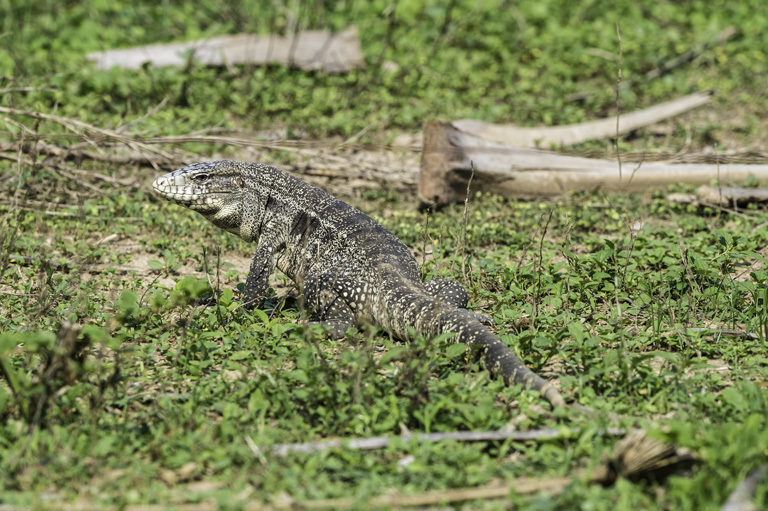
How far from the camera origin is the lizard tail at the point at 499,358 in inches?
178

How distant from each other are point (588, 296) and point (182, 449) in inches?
130

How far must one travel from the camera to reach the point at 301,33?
1239 cm

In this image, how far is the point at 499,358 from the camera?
483 centimetres

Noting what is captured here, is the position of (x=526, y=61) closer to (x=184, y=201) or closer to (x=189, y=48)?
(x=189, y=48)

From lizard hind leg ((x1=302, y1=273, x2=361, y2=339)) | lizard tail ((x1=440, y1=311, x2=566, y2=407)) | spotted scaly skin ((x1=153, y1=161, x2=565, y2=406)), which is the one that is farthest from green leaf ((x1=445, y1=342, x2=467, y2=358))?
lizard hind leg ((x1=302, y1=273, x2=361, y2=339))

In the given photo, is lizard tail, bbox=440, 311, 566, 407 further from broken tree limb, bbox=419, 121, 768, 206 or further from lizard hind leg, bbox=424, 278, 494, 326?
broken tree limb, bbox=419, 121, 768, 206

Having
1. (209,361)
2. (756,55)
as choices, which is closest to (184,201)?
(209,361)

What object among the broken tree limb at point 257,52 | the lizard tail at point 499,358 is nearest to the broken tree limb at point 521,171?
the lizard tail at point 499,358

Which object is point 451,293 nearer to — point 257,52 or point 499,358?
point 499,358

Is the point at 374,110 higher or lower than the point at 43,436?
higher

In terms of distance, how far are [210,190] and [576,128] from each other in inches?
212

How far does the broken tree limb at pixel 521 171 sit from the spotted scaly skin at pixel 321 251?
217cm

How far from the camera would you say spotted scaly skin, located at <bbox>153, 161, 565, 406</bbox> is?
5.66 metres

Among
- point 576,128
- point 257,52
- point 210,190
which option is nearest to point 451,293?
point 210,190
